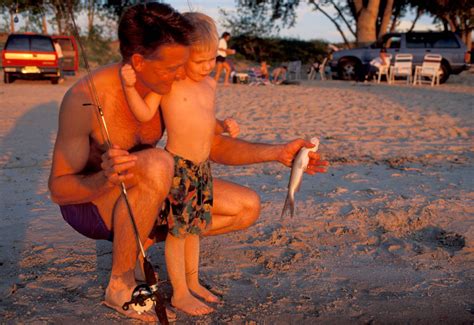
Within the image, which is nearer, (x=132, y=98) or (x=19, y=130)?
(x=132, y=98)

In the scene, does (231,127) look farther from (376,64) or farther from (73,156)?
(376,64)

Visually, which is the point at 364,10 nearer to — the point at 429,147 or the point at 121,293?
the point at 429,147

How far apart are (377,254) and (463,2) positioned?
31.1 metres

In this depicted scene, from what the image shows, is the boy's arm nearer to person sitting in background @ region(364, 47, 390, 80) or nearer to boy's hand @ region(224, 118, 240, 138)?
boy's hand @ region(224, 118, 240, 138)

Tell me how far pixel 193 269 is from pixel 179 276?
17cm

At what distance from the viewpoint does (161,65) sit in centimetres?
277

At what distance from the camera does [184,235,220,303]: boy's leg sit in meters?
3.18

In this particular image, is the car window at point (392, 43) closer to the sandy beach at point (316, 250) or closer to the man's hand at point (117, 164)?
the sandy beach at point (316, 250)

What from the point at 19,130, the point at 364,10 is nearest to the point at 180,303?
the point at 19,130

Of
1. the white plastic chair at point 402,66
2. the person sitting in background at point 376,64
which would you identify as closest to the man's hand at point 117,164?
the person sitting in background at point 376,64

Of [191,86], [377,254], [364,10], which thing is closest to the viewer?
[191,86]

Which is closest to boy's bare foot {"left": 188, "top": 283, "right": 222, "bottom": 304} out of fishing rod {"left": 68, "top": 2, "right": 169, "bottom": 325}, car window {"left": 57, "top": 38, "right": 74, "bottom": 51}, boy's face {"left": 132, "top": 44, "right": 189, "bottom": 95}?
fishing rod {"left": 68, "top": 2, "right": 169, "bottom": 325}

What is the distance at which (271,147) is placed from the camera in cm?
336

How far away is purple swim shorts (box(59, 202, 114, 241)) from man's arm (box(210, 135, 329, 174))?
787 millimetres
